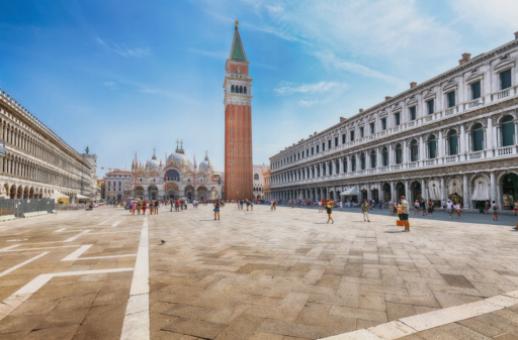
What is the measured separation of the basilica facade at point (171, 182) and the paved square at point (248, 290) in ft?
267

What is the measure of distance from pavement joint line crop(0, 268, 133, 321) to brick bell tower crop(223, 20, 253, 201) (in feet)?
221

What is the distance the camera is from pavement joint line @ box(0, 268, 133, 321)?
3947 mm

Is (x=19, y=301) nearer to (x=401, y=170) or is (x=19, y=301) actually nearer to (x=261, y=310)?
(x=261, y=310)

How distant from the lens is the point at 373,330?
10.7ft

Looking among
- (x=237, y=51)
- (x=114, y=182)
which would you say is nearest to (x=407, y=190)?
(x=237, y=51)

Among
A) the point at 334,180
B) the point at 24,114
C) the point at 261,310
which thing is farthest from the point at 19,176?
the point at 261,310

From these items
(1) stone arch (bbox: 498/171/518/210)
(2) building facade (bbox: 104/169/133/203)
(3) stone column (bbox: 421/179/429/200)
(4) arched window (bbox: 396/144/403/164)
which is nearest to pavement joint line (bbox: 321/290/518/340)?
(1) stone arch (bbox: 498/171/518/210)

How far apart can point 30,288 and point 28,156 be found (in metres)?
40.2

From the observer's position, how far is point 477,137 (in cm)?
2234

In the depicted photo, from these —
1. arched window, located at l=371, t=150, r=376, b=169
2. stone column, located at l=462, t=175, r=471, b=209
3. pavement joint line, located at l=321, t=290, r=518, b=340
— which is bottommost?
pavement joint line, located at l=321, t=290, r=518, b=340

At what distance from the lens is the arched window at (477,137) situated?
22.0m

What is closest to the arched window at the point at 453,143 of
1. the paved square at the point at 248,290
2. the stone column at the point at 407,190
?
the stone column at the point at 407,190

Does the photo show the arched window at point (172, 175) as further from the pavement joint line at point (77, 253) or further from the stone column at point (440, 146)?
the pavement joint line at point (77, 253)

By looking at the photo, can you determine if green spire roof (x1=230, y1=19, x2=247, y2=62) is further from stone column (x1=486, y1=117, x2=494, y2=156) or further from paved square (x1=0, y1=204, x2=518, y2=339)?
paved square (x1=0, y1=204, x2=518, y2=339)
